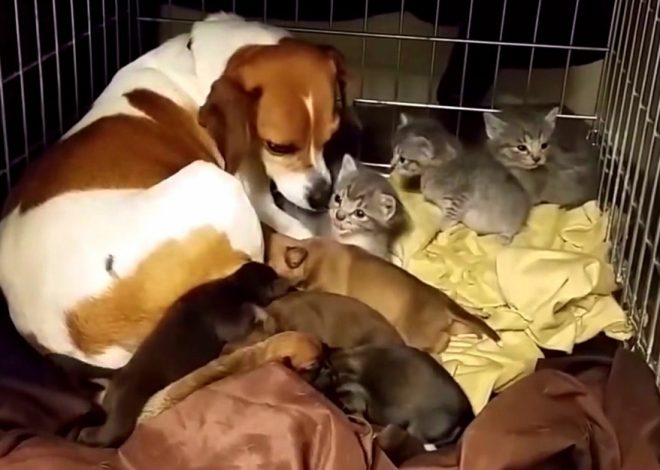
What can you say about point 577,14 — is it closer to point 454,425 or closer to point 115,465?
point 454,425

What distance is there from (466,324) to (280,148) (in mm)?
548

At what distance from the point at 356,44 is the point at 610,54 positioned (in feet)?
2.65

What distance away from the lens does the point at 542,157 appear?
8.19 feet

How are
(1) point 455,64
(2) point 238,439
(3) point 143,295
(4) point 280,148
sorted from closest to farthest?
(2) point 238,439 < (3) point 143,295 < (4) point 280,148 < (1) point 455,64

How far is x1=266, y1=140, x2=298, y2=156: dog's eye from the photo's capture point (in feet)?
7.02

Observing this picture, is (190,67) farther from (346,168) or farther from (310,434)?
A: (310,434)

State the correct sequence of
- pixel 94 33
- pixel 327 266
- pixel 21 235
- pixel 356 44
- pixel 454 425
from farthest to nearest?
pixel 356 44, pixel 94 33, pixel 327 266, pixel 21 235, pixel 454 425

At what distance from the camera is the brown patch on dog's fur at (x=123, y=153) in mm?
1944

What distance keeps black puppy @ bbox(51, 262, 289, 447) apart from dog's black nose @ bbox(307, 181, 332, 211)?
39cm

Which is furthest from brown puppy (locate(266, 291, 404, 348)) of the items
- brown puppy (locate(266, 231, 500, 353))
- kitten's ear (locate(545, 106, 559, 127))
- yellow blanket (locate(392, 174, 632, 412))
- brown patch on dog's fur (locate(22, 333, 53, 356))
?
kitten's ear (locate(545, 106, 559, 127))

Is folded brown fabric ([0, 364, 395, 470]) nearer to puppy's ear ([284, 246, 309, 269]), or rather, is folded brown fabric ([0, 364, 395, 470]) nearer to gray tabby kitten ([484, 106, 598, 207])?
puppy's ear ([284, 246, 309, 269])

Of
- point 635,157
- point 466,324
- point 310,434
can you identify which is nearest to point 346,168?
point 466,324

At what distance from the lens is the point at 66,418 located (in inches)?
69.4

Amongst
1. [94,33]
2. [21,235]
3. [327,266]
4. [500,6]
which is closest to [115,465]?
[21,235]
